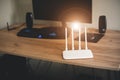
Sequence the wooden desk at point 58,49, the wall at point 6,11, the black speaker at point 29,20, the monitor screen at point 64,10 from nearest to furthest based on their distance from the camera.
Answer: the wooden desk at point 58,49 → the monitor screen at point 64,10 → the black speaker at point 29,20 → the wall at point 6,11

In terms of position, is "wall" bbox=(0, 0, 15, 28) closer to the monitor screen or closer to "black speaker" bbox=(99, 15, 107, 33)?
the monitor screen

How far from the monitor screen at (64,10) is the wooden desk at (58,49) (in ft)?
0.86

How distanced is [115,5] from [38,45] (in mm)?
896

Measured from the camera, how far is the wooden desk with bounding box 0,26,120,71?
1435 millimetres

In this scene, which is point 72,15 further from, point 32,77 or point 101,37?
point 32,77

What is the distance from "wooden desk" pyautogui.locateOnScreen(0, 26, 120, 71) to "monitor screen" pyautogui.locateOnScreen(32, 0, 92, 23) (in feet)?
0.86

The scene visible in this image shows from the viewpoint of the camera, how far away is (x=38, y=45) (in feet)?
5.92

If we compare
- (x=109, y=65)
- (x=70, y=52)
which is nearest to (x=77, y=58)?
(x=70, y=52)

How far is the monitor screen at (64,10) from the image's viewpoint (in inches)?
74.5

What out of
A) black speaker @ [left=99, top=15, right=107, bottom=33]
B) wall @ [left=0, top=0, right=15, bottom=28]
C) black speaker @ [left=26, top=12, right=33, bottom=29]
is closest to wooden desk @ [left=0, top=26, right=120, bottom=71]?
black speaker @ [left=99, top=15, right=107, bottom=33]

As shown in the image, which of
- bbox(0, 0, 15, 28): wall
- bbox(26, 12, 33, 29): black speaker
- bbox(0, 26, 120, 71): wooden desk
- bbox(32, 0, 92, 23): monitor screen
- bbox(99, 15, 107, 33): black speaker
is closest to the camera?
bbox(0, 26, 120, 71): wooden desk

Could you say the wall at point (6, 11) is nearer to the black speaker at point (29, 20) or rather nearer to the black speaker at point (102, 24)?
the black speaker at point (29, 20)

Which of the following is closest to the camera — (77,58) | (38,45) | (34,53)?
(77,58)

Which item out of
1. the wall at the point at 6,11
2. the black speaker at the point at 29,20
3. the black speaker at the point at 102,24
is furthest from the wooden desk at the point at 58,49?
the wall at the point at 6,11
